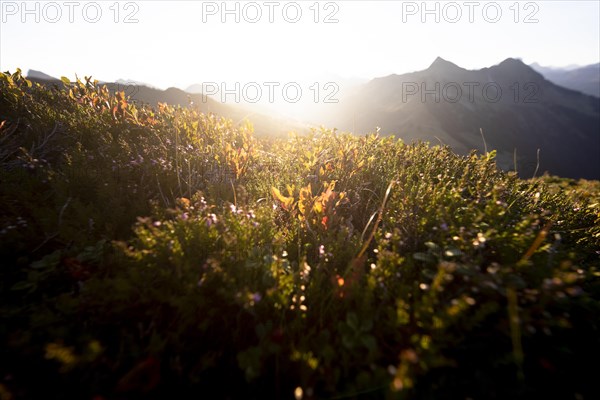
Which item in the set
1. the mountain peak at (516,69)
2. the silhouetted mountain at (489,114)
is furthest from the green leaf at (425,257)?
the mountain peak at (516,69)

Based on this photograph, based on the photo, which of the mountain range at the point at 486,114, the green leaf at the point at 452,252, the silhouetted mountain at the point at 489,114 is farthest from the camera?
the silhouetted mountain at the point at 489,114

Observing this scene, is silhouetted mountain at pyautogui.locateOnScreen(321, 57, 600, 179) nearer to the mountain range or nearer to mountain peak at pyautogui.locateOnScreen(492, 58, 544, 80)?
the mountain range

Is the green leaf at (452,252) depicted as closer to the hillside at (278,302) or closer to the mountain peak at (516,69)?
the hillside at (278,302)

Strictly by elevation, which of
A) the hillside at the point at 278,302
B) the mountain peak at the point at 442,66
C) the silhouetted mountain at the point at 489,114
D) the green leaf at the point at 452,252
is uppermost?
the mountain peak at the point at 442,66

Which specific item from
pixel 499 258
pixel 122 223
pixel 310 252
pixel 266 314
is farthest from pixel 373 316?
pixel 122 223

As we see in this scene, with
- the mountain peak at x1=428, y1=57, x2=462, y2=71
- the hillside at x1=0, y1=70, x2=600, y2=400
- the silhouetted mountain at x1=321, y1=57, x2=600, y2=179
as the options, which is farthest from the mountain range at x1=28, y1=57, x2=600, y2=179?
the hillside at x1=0, y1=70, x2=600, y2=400

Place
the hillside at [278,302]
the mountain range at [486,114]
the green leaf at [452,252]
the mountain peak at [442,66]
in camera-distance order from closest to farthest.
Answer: the hillside at [278,302] → the green leaf at [452,252] → the mountain range at [486,114] → the mountain peak at [442,66]

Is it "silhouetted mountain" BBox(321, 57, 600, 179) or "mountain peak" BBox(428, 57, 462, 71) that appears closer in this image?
"silhouetted mountain" BBox(321, 57, 600, 179)

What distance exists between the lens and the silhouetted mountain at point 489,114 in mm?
85750

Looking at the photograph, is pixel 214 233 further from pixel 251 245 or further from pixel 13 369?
pixel 13 369

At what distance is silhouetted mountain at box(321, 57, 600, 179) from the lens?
8575 cm

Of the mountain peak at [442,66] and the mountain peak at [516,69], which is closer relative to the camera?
the mountain peak at [442,66]

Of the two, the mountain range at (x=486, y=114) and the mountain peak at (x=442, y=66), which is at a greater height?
the mountain peak at (x=442, y=66)

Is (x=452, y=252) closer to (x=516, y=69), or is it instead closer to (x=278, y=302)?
(x=278, y=302)
